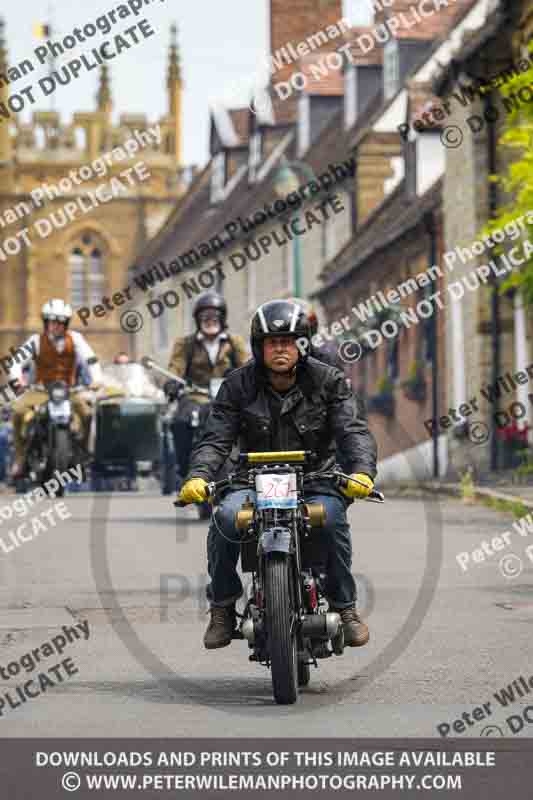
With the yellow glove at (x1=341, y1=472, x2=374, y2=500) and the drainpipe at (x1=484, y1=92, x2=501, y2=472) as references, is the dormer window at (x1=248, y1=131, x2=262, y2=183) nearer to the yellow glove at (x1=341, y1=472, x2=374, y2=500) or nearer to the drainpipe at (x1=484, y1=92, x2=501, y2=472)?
the drainpipe at (x1=484, y1=92, x2=501, y2=472)

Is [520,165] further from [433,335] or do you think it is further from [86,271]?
[86,271]

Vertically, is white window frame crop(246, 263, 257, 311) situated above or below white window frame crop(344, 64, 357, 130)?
below

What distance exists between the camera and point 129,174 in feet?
316

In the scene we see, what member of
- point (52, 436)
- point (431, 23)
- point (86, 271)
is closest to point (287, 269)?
point (431, 23)

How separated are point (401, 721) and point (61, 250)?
298 feet

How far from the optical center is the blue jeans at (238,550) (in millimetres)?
7695

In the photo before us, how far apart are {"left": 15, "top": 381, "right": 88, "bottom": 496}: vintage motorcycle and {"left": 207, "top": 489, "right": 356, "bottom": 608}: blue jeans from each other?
11424 millimetres

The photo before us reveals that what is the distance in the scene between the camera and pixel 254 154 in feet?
193

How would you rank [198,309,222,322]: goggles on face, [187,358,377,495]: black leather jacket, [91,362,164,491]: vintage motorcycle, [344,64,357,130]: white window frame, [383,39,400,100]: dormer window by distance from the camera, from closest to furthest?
[187,358,377,495]: black leather jacket < [198,309,222,322]: goggles on face < [91,362,164,491]: vintage motorcycle < [383,39,400,100]: dormer window < [344,64,357,130]: white window frame

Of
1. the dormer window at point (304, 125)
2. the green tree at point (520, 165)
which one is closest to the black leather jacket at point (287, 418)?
the green tree at point (520, 165)

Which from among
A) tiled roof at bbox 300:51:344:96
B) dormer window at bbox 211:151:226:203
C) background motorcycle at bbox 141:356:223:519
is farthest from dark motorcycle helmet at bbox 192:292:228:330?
dormer window at bbox 211:151:226:203

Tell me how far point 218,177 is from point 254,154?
7.51 metres

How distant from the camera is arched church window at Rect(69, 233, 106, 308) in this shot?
96375mm

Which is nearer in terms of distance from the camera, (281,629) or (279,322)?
(281,629)
